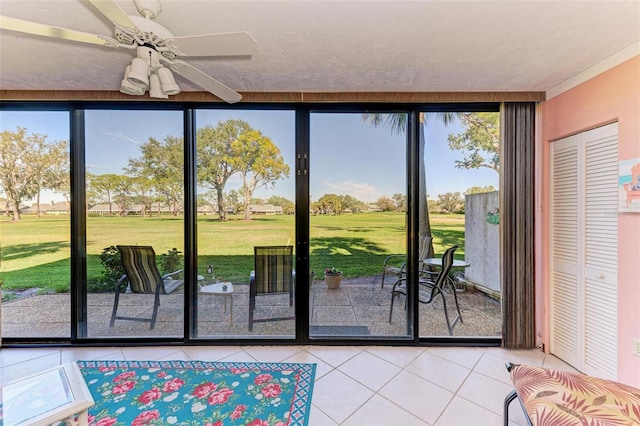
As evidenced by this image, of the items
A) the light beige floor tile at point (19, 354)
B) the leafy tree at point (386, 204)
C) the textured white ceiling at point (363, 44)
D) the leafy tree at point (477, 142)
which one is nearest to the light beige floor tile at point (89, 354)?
the light beige floor tile at point (19, 354)

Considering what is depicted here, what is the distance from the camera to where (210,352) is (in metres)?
2.55

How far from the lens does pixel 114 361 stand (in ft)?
7.83

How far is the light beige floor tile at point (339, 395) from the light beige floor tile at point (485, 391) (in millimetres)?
754

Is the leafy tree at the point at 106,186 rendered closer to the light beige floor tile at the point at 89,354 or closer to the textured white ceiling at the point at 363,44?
the textured white ceiling at the point at 363,44

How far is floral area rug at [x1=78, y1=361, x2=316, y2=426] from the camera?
175cm

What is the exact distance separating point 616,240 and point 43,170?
525 cm

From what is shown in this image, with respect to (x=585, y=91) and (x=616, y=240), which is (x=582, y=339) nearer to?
(x=616, y=240)

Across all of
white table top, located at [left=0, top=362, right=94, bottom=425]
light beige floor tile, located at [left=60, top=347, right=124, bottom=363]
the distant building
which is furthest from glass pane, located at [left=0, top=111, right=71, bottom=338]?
the distant building

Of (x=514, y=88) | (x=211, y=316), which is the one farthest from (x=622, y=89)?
(x=211, y=316)

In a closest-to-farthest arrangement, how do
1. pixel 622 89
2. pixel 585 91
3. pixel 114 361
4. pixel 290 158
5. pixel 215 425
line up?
pixel 215 425, pixel 622 89, pixel 585 91, pixel 114 361, pixel 290 158

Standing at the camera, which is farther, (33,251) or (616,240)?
(33,251)

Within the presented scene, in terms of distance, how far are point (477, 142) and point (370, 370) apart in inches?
98.6

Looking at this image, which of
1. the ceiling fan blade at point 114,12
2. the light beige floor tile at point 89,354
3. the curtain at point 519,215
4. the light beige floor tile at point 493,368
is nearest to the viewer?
the ceiling fan blade at point 114,12

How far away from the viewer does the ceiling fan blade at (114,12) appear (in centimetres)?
100
